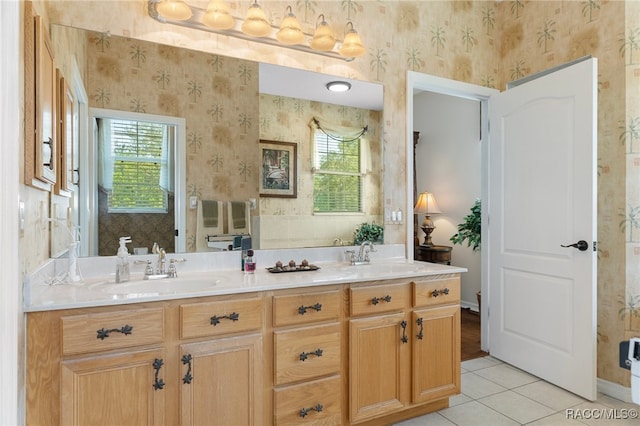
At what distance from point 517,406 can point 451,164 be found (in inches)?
123

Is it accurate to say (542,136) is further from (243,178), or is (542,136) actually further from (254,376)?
(254,376)

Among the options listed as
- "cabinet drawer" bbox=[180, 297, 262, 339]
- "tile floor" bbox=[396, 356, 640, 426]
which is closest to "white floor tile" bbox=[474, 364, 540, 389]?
"tile floor" bbox=[396, 356, 640, 426]

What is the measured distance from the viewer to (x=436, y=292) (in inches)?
92.4

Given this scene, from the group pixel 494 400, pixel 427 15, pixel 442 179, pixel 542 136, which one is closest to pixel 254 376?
pixel 494 400

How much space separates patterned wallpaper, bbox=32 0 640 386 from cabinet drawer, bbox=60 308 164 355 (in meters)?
1.04

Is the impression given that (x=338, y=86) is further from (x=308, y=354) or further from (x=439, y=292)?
(x=308, y=354)

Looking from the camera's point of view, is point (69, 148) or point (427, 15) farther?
point (427, 15)

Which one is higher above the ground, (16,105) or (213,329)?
(16,105)

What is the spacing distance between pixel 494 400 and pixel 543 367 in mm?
552

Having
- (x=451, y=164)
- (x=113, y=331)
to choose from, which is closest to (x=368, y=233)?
(x=113, y=331)

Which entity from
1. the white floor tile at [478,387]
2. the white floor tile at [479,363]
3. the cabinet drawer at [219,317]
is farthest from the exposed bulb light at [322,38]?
the white floor tile at [479,363]

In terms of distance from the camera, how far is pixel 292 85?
259cm

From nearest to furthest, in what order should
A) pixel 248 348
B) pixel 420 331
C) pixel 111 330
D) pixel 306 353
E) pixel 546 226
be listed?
pixel 111 330 → pixel 248 348 → pixel 306 353 → pixel 420 331 → pixel 546 226

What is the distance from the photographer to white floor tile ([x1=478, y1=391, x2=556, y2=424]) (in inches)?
94.0
